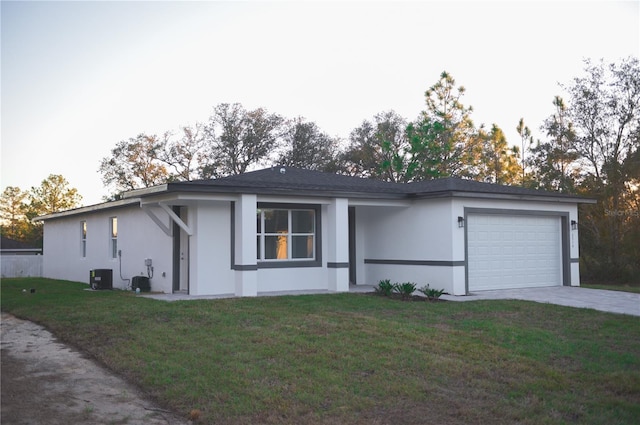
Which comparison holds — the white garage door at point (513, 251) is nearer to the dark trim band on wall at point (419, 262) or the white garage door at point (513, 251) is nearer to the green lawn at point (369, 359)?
the dark trim band on wall at point (419, 262)

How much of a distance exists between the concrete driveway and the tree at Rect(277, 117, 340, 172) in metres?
23.5

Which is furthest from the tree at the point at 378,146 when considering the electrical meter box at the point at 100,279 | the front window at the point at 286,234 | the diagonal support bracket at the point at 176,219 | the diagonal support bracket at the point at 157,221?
the diagonal support bracket at the point at 176,219

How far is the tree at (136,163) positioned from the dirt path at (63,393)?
1237 inches

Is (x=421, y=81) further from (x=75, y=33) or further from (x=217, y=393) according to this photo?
(x=217, y=393)

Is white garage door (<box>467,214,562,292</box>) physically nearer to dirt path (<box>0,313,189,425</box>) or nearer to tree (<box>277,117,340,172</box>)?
dirt path (<box>0,313,189,425</box>)

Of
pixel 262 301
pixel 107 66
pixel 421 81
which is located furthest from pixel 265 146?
pixel 262 301

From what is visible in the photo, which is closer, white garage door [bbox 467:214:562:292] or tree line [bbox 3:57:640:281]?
white garage door [bbox 467:214:562:292]

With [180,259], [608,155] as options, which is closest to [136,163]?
[180,259]

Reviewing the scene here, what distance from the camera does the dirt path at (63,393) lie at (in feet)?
17.0

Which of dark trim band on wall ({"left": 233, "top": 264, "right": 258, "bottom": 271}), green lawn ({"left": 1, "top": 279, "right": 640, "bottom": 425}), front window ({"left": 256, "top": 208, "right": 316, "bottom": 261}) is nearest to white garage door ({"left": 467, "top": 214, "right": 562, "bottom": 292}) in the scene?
green lawn ({"left": 1, "top": 279, "right": 640, "bottom": 425})

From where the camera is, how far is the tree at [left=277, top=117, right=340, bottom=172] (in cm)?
3781

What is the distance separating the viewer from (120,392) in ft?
19.9

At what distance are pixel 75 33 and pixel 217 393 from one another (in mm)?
11028

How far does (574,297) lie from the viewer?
13625 mm
